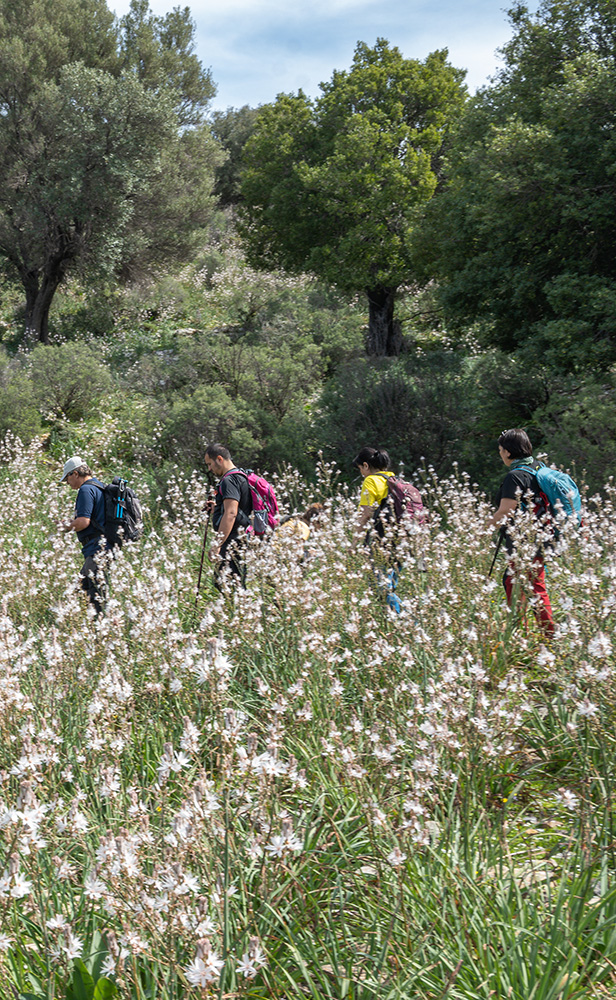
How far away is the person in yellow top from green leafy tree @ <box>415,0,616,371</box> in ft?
18.6

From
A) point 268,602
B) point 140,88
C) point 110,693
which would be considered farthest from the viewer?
point 140,88

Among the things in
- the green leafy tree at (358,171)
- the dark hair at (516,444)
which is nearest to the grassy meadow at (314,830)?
the dark hair at (516,444)

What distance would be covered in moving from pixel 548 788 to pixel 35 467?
11.0 m

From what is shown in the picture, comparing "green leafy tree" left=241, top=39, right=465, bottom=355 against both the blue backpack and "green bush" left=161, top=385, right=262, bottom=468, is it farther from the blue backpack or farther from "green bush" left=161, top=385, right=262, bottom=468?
the blue backpack

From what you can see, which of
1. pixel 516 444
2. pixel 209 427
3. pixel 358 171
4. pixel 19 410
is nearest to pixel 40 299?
pixel 19 410

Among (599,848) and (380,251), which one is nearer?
(599,848)

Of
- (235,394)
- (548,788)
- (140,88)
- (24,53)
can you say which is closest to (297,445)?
(235,394)

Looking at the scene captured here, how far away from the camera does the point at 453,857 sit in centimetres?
242

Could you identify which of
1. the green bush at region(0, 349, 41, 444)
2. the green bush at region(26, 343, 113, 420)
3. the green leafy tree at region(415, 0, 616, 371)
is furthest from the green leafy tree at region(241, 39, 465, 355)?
the green bush at region(0, 349, 41, 444)

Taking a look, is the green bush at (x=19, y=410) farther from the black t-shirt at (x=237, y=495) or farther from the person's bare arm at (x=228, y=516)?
the person's bare arm at (x=228, y=516)

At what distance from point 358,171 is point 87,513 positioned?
1414cm

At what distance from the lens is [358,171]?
57.1 ft

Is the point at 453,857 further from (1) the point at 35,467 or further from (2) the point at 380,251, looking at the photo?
(2) the point at 380,251

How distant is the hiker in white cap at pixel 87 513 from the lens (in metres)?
6.32
